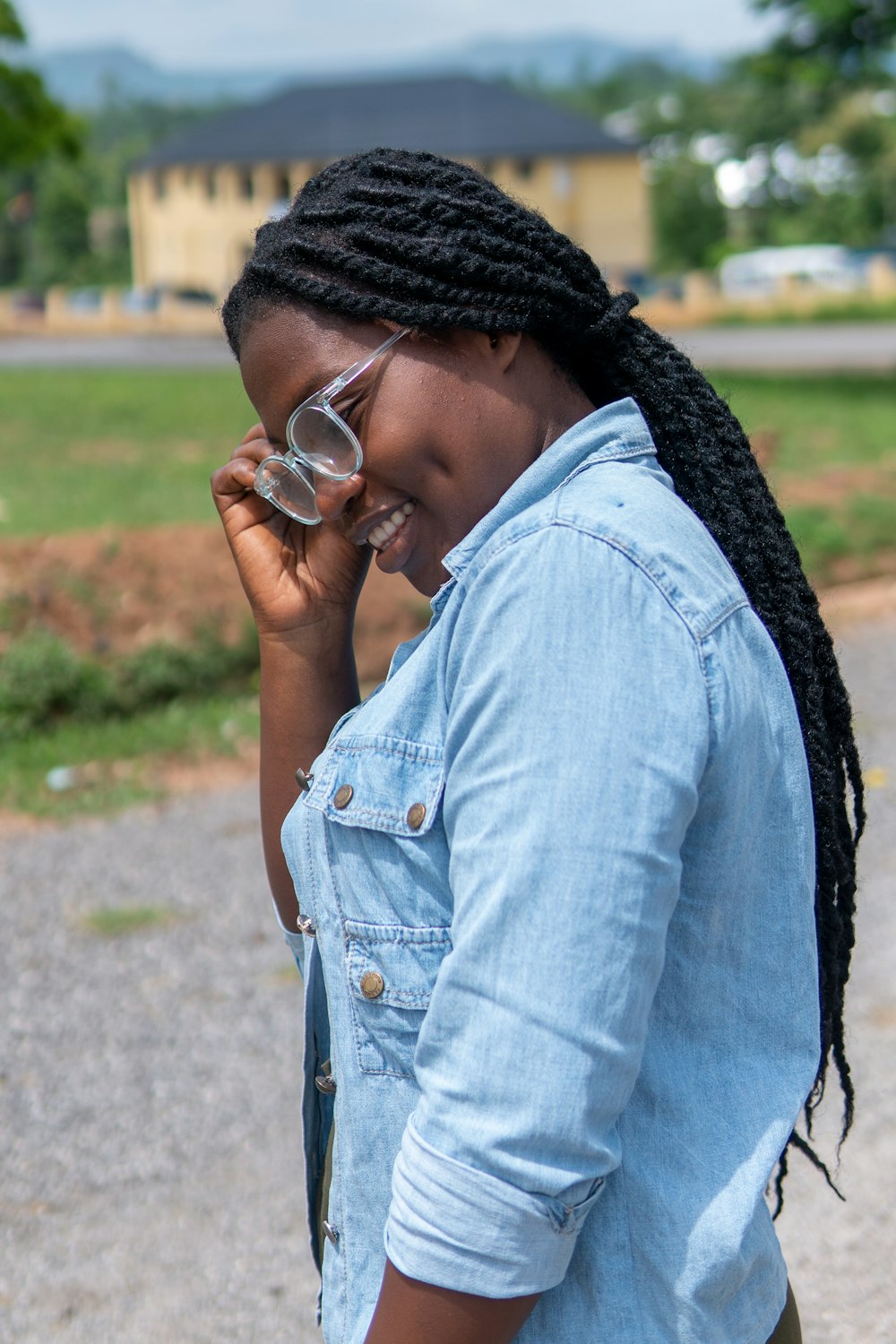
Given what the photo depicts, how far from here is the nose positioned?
1443 millimetres

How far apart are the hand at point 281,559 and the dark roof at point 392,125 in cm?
5524

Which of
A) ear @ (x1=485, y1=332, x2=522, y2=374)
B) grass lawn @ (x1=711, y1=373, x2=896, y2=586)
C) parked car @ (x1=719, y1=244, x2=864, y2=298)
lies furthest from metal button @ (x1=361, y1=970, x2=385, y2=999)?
parked car @ (x1=719, y1=244, x2=864, y2=298)

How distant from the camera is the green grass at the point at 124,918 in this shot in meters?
4.40

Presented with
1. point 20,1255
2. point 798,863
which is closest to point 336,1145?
point 798,863

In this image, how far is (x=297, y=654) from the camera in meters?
1.86

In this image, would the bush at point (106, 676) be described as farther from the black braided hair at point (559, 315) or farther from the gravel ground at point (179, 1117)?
the black braided hair at point (559, 315)

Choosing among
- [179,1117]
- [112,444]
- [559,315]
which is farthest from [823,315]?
[559,315]

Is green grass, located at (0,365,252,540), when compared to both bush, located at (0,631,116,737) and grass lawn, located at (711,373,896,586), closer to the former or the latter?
bush, located at (0,631,116,737)

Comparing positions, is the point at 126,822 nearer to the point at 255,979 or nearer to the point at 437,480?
the point at 255,979

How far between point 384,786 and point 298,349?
43cm

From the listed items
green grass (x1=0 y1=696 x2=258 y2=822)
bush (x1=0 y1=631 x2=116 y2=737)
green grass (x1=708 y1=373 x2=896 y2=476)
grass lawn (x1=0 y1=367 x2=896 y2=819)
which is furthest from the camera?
green grass (x1=708 y1=373 x2=896 y2=476)

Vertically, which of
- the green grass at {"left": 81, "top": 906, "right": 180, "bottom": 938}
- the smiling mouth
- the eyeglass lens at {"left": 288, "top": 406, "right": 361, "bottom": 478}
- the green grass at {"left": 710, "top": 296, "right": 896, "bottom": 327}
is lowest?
the green grass at {"left": 710, "top": 296, "right": 896, "bottom": 327}

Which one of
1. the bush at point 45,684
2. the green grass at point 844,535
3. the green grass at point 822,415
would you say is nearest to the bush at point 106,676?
the bush at point 45,684

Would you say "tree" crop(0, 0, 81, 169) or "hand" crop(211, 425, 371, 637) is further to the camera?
"tree" crop(0, 0, 81, 169)
